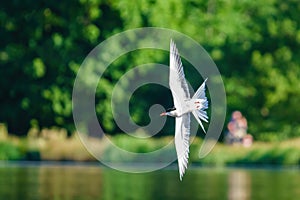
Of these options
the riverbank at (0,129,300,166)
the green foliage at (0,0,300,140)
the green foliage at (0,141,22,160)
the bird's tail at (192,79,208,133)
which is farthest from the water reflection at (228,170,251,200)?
the green foliage at (0,0,300,140)

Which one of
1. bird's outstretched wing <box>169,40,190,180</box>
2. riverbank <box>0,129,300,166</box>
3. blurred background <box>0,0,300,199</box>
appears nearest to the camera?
bird's outstretched wing <box>169,40,190,180</box>

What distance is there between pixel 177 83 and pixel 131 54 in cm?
3768

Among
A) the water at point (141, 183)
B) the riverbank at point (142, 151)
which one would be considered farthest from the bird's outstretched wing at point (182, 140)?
the riverbank at point (142, 151)

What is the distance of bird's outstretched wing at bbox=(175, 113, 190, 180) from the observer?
1087 cm

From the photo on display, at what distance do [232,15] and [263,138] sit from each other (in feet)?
17.3

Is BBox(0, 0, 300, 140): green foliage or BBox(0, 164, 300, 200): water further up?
BBox(0, 0, 300, 140): green foliage

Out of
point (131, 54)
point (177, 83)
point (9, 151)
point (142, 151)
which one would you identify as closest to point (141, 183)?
point (142, 151)

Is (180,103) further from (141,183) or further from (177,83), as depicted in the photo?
(141,183)

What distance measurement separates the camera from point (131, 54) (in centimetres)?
4869

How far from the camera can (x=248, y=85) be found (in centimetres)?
5188

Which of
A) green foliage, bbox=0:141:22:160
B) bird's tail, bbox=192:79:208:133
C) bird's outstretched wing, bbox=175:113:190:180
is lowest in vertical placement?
bird's outstretched wing, bbox=175:113:190:180

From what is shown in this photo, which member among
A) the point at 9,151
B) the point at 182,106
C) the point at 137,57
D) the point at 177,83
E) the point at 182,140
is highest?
the point at 137,57

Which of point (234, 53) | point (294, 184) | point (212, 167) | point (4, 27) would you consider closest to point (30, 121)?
point (4, 27)

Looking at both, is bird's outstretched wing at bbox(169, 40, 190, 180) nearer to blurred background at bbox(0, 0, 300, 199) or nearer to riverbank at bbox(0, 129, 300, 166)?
riverbank at bbox(0, 129, 300, 166)
